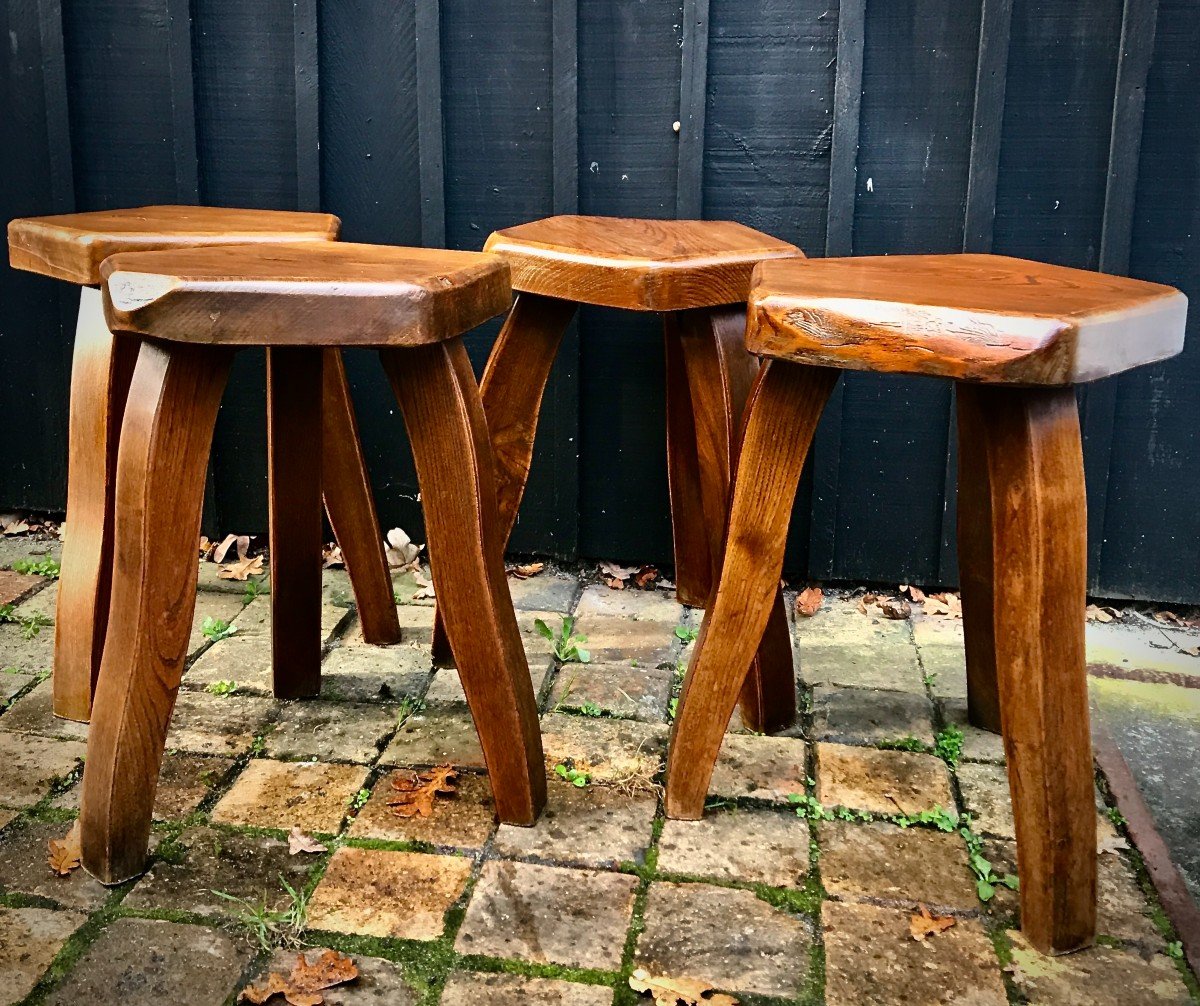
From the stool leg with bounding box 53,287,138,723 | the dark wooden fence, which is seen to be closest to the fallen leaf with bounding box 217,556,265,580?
the dark wooden fence

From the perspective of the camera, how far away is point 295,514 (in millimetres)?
2268

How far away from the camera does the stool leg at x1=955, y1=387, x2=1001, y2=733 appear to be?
2.05m

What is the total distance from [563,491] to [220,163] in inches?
45.6

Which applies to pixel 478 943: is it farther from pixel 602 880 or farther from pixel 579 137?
pixel 579 137

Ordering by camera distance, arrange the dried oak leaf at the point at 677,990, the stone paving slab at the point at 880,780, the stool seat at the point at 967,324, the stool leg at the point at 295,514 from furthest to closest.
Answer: the stool leg at the point at 295,514
the stone paving slab at the point at 880,780
the dried oak leaf at the point at 677,990
the stool seat at the point at 967,324

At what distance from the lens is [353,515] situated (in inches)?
96.9

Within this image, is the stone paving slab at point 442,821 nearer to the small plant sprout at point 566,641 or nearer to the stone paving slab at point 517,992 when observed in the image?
the stone paving slab at point 517,992

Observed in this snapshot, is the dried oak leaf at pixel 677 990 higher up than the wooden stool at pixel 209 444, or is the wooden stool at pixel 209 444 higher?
the wooden stool at pixel 209 444

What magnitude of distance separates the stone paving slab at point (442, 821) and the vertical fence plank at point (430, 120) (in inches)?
55.9

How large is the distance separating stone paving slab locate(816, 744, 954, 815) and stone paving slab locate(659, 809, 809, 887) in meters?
0.12

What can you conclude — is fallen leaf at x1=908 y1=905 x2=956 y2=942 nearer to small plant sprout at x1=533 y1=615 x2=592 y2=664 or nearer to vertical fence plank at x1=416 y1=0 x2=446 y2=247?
small plant sprout at x1=533 y1=615 x2=592 y2=664

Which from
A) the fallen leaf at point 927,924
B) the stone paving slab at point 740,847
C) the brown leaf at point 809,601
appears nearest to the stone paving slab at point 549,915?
the stone paving slab at point 740,847

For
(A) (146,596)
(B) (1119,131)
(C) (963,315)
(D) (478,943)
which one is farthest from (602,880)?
(B) (1119,131)

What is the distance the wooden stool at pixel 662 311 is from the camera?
6.48 ft
